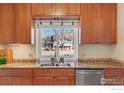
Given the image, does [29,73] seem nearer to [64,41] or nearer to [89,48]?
[64,41]

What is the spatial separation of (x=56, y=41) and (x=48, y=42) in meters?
0.17

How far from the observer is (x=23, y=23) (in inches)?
191

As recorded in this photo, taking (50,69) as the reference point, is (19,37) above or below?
above

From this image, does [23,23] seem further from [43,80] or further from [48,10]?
[43,80]

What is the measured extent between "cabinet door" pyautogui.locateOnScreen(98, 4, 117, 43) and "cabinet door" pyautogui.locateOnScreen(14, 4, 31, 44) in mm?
1419

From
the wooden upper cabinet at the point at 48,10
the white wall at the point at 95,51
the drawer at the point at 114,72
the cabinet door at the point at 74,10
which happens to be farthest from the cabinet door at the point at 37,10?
the drawer at the point at 114,72

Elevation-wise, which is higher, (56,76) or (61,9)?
(61,9)

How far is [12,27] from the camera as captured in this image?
487 centimetres

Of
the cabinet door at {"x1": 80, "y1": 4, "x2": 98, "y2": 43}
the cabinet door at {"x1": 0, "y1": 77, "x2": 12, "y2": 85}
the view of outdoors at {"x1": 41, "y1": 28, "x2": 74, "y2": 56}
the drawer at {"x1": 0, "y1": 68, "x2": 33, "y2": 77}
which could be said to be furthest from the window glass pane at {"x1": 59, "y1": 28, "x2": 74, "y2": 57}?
the cabinet door at {"x1": 0, "y1": 77, "x2": 12, "y2": 85}

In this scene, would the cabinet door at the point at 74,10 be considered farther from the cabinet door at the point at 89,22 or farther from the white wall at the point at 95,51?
the white wall at the point at 95,51

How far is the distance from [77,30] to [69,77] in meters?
1.05

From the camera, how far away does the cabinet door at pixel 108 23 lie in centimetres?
486

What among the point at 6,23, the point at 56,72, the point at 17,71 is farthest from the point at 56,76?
the point at 6,23
